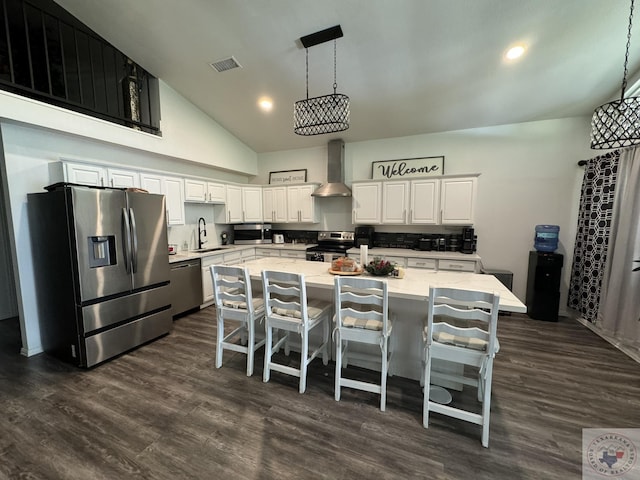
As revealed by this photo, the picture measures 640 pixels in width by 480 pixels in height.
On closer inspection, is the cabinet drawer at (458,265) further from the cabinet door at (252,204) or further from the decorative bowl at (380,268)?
the cabinet door at (252,204)

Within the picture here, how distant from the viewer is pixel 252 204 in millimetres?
5570

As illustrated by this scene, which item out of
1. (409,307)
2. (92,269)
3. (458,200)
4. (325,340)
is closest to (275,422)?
(325,340)

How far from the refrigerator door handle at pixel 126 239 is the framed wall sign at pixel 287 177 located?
10.6 ft

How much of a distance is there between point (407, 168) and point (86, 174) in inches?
183

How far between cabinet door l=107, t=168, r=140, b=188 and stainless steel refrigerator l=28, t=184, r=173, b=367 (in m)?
0.61

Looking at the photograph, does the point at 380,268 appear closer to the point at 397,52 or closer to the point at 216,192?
the point at 397,52

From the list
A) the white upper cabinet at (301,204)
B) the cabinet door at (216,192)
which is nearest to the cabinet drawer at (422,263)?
the white upper cabinet at (301,204)

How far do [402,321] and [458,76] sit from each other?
3.05 meters

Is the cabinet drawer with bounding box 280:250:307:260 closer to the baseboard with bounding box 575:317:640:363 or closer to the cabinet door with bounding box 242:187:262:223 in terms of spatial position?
the cabinet door with bounding box 242:187:262:223

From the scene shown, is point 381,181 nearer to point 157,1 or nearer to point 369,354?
point 369,354

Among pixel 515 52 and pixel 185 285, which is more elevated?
pixel 515 52

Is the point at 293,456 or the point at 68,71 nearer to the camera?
the point at 293,456

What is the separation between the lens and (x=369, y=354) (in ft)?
8.66

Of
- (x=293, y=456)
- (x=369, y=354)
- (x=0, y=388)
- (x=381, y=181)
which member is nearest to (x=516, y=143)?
(x=381, y=181)
